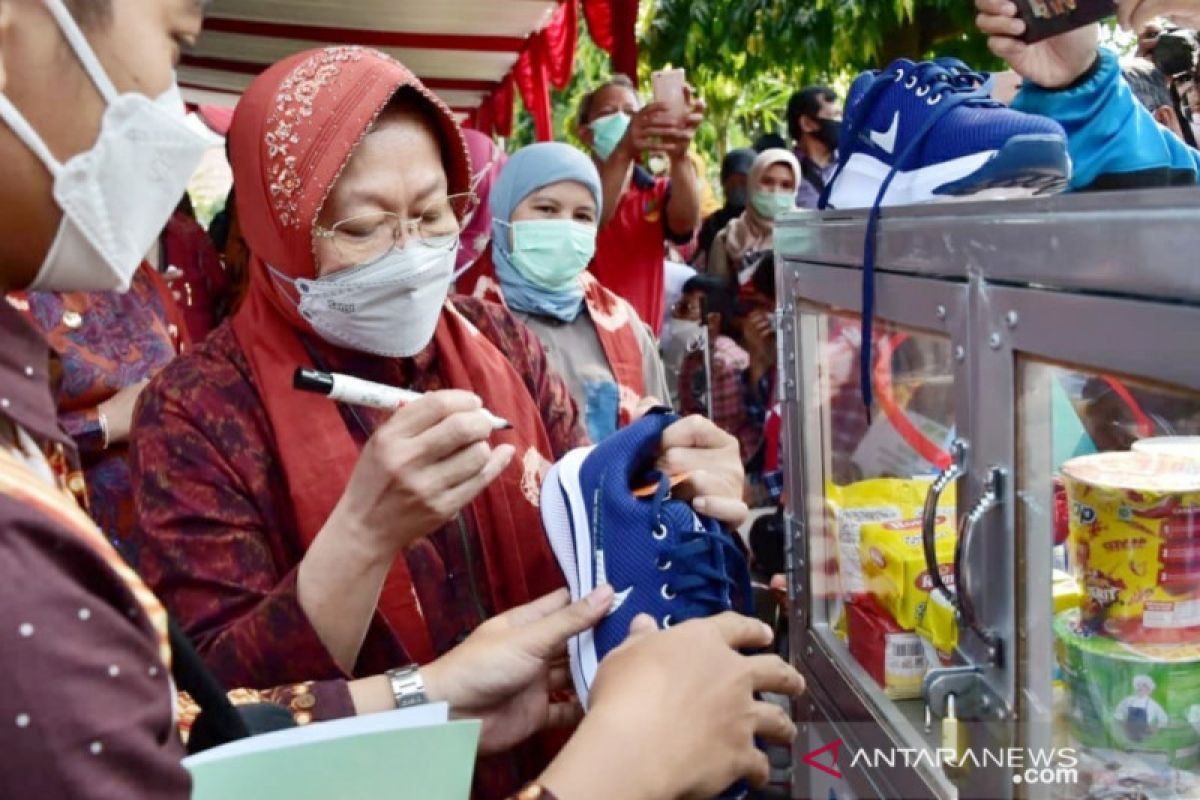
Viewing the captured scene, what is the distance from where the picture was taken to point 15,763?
2.02ft

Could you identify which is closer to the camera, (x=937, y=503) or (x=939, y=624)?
(x=937, y=503)

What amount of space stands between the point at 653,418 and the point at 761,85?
18137 millimetres

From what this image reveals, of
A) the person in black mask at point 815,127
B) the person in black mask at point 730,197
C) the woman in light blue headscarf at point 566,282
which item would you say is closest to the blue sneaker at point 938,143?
the woman in light blue headscarf at point 566,282

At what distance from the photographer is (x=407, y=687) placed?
1.26 metres

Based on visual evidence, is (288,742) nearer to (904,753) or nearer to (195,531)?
(195,531)

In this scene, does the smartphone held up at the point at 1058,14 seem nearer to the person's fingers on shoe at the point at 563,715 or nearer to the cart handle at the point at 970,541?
the cart handle at the point at 970,541

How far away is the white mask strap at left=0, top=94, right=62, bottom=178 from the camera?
73 centimetres

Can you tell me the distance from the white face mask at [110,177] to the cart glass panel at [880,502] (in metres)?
0.81

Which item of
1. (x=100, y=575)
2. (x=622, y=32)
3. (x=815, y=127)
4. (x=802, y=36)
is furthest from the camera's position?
(x=802, y=36)

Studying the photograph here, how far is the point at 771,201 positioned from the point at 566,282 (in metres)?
1.91

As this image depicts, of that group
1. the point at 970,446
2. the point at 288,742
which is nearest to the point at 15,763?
the point at 288,742

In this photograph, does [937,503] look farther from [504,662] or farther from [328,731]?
[328,731]

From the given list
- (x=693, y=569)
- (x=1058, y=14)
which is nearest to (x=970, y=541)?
(x=693, y=569)

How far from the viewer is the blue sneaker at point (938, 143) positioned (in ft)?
3.99
